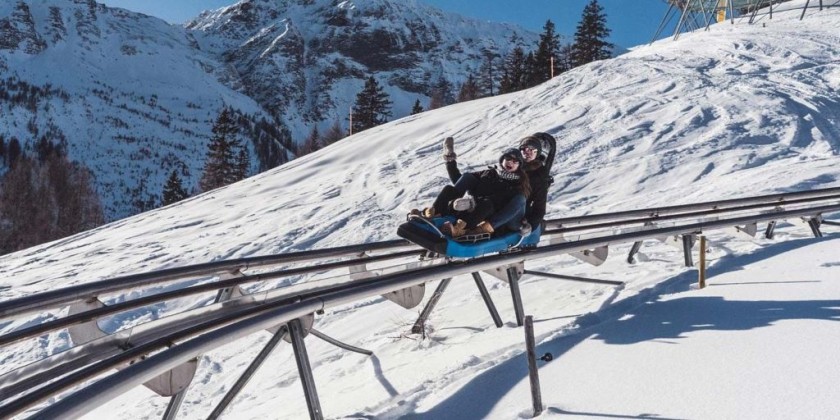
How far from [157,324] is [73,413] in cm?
188

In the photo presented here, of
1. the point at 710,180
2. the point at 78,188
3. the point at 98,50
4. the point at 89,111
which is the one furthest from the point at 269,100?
the point at 710,180

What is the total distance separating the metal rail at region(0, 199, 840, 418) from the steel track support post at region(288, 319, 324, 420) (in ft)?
0.53

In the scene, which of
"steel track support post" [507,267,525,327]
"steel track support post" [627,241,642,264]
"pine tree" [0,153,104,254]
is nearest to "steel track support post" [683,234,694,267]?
"steel track support post" [627,241,642,264]

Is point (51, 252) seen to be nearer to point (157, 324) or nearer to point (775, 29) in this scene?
point (157, 324)

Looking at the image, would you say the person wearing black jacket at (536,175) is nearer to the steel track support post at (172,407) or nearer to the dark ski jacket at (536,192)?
the dark ski jacket at (536,192)

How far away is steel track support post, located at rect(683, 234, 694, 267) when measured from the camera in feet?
22.1

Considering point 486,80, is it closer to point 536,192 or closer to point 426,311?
point 536,192

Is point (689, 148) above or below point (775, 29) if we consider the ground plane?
below

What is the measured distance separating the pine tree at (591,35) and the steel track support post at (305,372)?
46.1m

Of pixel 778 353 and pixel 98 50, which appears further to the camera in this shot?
pixel 98 50

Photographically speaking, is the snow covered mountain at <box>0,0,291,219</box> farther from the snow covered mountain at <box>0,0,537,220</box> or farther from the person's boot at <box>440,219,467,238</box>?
the person's boot at <box>440,219,467,238</box>

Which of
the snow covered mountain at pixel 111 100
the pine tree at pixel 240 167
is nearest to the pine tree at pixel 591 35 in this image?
the pine tree at pixel 240 167

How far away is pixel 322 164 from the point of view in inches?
854

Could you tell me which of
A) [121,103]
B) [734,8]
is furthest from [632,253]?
[121,103]
